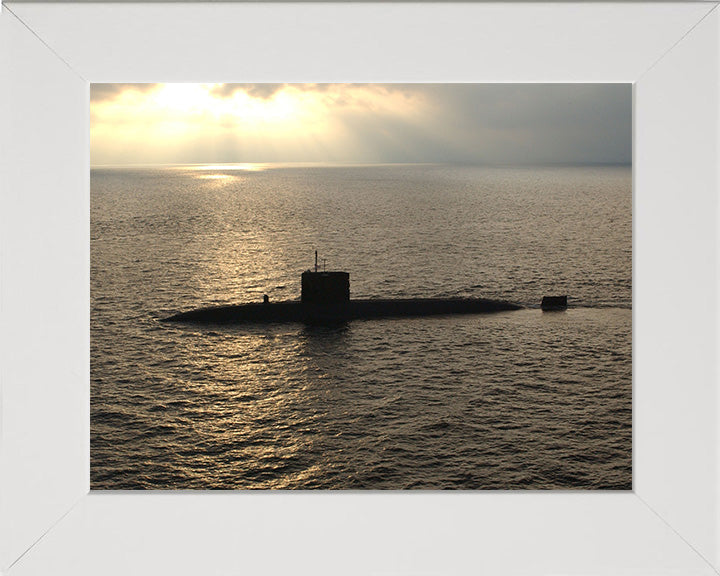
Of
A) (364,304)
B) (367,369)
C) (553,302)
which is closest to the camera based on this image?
(367,369)

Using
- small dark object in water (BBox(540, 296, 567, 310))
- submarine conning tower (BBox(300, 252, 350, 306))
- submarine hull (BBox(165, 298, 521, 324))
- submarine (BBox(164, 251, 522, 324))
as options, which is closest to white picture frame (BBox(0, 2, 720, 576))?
submarine (BBox(164, 251, 522, 324))

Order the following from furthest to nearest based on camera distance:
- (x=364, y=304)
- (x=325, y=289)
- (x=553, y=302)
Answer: (x=553, y=302) → (x=364, y=304) → (x=325, y=289)

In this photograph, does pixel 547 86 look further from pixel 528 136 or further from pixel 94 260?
pixel 94 260

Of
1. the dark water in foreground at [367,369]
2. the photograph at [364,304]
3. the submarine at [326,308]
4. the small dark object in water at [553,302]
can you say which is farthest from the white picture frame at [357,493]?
the small dark object in water at [553,302]

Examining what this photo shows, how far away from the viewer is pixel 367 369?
2348cm

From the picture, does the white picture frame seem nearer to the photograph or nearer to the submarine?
Answer: the photograph

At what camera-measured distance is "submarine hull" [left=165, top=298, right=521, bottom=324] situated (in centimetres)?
2808

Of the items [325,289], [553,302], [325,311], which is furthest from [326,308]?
[553,302]

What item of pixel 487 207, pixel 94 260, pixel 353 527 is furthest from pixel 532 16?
pixel 487 207

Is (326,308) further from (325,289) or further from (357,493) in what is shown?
(357,493)

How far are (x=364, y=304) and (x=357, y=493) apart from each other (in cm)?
2648

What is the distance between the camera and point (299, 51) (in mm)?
2990

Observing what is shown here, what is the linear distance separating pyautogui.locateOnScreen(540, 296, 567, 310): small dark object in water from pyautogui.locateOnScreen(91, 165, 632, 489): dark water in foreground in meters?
0.68
